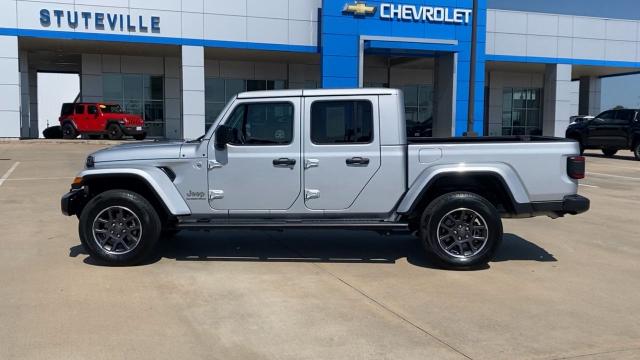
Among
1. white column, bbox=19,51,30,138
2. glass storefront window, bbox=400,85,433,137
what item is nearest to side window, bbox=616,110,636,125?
glass storefront window, bbox=400,85,433,137

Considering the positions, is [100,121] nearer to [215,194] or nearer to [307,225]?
[215,194]

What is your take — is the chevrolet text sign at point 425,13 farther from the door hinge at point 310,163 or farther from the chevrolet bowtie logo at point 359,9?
the door hinge at point 310,163

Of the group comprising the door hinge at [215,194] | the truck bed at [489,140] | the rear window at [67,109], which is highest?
the rear window at [67,109]

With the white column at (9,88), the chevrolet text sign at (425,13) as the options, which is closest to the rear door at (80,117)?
the white column at (9,88)

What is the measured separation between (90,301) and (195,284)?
99 centimetres

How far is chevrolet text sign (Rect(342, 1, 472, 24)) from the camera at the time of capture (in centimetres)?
2811

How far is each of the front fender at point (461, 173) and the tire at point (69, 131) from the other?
27233 mm

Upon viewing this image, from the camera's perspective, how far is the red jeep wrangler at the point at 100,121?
96.1ft

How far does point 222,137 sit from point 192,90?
76.9 feet

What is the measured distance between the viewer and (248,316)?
15.9 ft

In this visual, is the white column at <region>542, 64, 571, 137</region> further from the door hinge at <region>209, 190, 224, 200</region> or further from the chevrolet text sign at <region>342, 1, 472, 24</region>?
the door hinge at <region>209, 190, 224, 200</region>

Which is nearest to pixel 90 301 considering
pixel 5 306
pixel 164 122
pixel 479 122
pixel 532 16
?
pixel 5 306

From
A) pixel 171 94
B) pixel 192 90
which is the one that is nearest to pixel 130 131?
pixel 192 90

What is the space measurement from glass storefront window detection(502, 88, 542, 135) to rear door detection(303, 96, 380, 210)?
37529 millimetres
